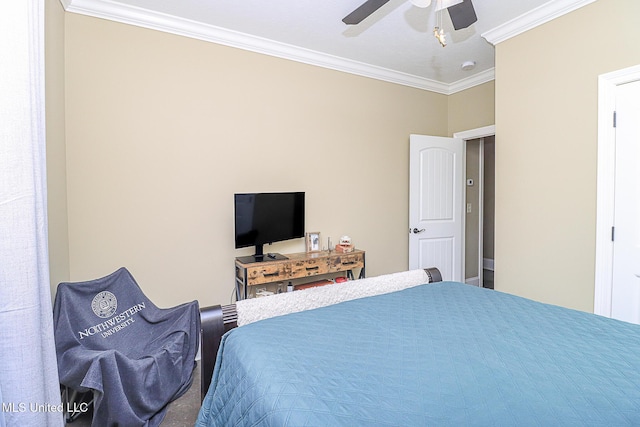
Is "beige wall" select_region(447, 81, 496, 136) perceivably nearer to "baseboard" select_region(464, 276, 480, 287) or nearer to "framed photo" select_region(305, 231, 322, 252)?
"baseboard" select_region(464, 276, 480, 287)

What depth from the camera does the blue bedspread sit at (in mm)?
888

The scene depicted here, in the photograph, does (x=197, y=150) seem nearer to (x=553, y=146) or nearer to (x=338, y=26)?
(x=338, y=26)

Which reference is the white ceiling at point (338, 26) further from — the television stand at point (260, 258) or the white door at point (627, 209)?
the television stand at point (260, 258)

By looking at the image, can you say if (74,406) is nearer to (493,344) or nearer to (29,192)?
(29,192)

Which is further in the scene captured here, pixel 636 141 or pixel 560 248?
pixel 560 248

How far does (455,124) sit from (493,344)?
12.0ft

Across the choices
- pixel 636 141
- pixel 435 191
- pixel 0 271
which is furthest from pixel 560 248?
pixel 0 271

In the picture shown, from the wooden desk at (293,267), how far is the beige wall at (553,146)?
1.42m

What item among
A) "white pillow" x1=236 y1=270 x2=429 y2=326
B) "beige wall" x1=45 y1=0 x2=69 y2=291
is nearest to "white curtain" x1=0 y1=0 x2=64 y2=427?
"white pillow" x1=236 y1=270 x2=429 y2=326

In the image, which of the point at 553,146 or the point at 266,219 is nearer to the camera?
the point at 553,146

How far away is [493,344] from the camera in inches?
49.3

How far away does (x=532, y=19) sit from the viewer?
2658 mm

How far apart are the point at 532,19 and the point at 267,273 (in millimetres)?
3037

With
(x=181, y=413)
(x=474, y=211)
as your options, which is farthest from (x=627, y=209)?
(x=181, y=413)
